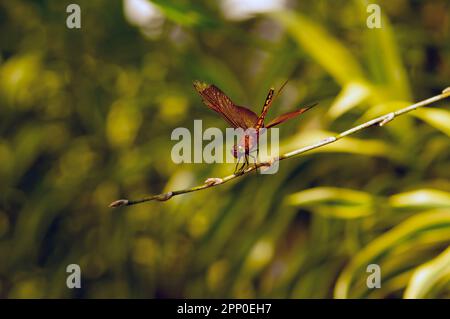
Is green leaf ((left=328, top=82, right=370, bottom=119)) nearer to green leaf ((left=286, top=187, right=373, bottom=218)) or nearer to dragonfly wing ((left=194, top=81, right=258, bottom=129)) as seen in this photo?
green leaf ((left=286, top=187, right=373, bottom=218))

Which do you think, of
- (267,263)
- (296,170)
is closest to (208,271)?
(267,263)

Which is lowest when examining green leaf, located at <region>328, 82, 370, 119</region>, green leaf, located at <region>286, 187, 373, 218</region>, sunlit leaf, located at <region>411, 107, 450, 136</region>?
green leaf, located at <region>286, 187, 373, 218</region>

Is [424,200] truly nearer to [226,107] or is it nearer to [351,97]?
[351,97]

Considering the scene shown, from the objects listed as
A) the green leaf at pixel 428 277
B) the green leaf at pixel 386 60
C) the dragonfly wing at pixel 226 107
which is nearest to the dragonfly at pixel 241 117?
the dragonfly wing at pixel 226 107

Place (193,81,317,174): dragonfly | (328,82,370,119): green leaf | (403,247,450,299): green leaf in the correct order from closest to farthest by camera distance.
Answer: (193,81,317,174): dragonfly < (403,247,450,299): green leaf < (328,82,370,119): green leaf

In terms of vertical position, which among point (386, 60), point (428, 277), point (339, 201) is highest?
point (386, 60)

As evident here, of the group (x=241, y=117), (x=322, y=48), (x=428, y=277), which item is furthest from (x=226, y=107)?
(x=322, y=48)

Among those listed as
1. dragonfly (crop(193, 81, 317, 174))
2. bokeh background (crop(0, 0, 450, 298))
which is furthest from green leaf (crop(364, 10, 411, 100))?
dragonfly (crop(193, 81, 317, 174))

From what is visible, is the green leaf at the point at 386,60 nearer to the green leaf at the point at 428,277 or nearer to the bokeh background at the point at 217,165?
the bokeh background at the point at 217,165
